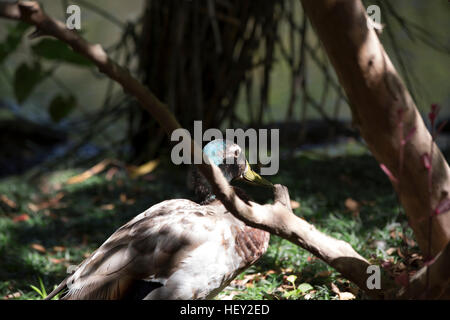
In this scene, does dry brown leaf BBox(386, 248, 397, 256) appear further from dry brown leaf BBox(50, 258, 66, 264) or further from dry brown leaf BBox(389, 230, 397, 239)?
dry brown leaf BBox(50, 258, 66, 264)

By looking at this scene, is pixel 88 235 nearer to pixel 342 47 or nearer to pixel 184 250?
pixel 184 250

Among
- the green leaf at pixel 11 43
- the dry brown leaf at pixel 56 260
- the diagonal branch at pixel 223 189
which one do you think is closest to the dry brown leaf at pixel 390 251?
the diagonal branch at pixel 223 189

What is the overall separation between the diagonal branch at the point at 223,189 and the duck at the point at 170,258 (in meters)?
0.28

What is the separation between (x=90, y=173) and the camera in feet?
14.4

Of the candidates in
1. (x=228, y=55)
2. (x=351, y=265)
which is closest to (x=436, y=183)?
(x=351, y=265)

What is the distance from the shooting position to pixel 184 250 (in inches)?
72.0

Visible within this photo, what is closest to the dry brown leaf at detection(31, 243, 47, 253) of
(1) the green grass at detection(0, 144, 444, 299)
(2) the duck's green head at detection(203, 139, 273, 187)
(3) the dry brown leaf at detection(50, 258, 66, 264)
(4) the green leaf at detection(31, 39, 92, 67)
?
(1) the green grass at detection(0, 144, 444, 299)

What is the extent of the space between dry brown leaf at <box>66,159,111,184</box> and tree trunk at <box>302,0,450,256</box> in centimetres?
305

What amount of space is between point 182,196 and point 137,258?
5.58ft

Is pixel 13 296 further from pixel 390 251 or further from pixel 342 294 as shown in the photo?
pixel 390 251

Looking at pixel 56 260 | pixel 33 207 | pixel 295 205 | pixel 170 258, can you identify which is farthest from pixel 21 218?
pixel 170 258

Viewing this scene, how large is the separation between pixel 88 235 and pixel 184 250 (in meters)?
1.55

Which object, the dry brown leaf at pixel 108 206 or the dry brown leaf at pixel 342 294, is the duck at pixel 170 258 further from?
the dry brown leaf at pixel 108 206
